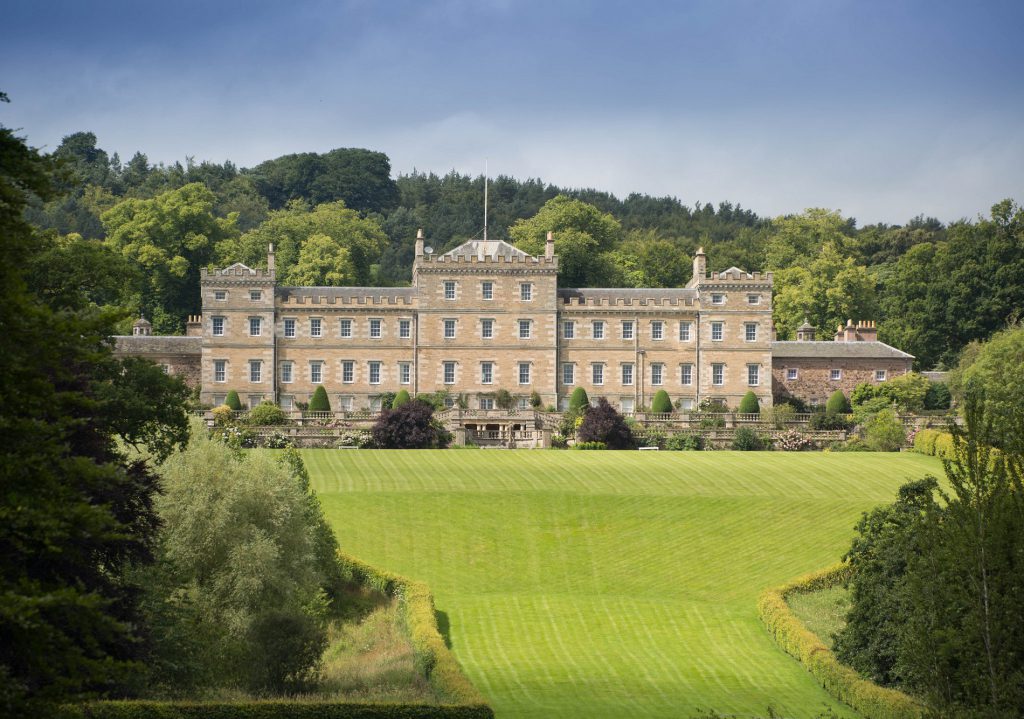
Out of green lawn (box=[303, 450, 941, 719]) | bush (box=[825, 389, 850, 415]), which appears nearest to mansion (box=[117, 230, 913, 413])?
bush (box=[825, 389, 850, 415])

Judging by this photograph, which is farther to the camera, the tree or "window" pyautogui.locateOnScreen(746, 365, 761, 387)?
"window" pyautogui.locateOnScreen(746, 365, 761, 387)

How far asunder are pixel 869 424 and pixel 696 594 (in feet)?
82.1

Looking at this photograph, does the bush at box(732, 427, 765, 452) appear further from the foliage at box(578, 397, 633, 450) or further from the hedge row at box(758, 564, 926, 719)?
the hedge row at box(758, 564, 926, 719)

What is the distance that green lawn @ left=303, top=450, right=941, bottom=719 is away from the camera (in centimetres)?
2869

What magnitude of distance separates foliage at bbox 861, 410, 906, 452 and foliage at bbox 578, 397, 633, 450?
10.00 metres

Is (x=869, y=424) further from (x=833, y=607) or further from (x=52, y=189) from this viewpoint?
(x=52, y=189)

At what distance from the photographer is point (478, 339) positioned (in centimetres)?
6675

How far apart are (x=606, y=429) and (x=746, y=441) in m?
6.11

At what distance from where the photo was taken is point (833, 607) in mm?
34281

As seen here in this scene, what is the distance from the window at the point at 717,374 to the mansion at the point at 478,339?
5 centimetres

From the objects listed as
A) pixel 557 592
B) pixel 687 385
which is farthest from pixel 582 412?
pixel 557 592

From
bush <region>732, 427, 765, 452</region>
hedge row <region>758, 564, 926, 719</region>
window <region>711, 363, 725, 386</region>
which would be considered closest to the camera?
hedge row <region>758, 564, 926, 719</region>

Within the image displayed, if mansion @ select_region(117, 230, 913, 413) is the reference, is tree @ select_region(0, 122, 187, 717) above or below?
below

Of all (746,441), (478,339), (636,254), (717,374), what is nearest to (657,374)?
(717,374)
